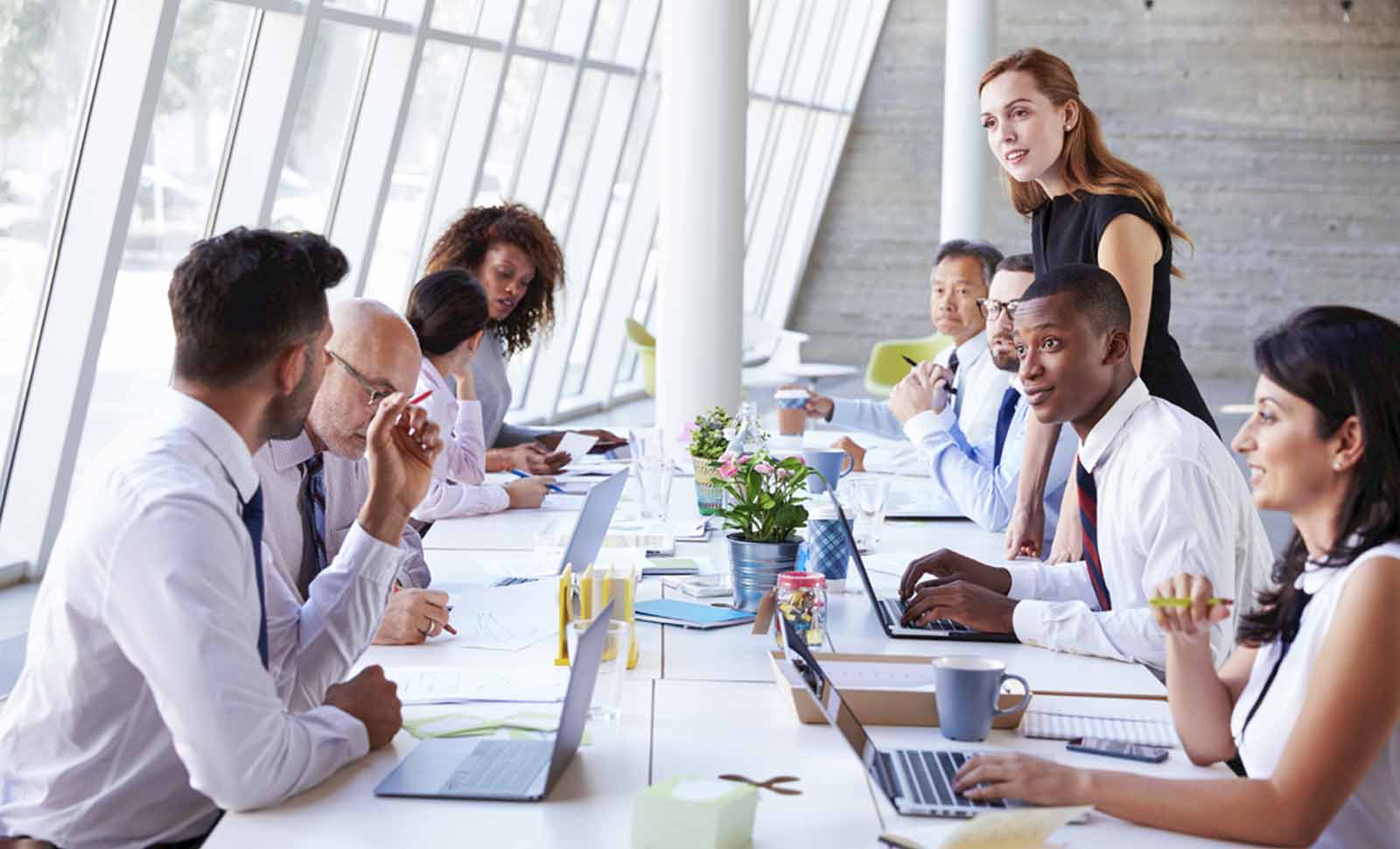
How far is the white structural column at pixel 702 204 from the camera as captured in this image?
6469 millimetres

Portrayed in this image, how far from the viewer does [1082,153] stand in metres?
3.38

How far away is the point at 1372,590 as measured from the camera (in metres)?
1.62

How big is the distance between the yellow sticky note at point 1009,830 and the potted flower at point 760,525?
105 centimetres

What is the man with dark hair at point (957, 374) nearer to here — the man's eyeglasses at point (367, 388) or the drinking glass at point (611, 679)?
the man's eyeglasses at point (367, 388)

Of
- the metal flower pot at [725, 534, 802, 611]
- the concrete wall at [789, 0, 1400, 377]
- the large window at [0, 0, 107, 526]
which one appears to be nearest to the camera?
the metal flower pot at [725, 534, 802, 611]

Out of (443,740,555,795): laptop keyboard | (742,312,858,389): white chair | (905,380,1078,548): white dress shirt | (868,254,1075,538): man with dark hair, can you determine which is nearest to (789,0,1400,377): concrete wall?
(742,312,858,389): white chair

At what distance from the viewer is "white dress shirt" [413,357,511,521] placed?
358 cm

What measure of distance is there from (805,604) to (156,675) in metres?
1.04

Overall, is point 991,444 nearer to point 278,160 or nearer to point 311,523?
point 311,523

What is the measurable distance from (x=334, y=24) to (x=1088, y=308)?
176 inches

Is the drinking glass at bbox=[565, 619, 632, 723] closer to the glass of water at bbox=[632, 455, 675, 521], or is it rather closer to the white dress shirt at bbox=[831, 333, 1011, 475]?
the glass of water at bbox=[632, 455, 675, 521]

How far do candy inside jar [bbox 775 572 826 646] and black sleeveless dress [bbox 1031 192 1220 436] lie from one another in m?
1.14

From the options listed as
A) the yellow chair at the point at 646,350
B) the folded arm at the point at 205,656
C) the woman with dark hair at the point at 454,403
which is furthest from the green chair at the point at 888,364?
the folded arm at the point at 205,656

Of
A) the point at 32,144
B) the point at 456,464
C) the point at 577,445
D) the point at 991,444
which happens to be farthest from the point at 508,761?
the point at 32,144
